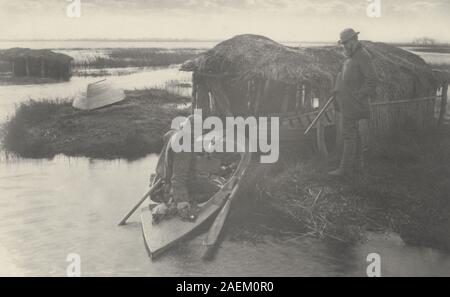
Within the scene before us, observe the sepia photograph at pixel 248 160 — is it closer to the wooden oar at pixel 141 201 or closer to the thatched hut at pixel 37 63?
the wooden oar at pixel 141 201

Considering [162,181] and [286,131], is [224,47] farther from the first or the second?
[162,181]

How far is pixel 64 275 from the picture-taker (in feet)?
21.9

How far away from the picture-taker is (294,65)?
945cm

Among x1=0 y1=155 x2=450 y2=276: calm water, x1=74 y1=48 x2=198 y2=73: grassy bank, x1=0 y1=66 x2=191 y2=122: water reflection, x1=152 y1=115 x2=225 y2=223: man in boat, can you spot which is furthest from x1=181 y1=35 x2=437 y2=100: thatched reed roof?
x1=74 y1=48 x2=198 y2=73: grassy bank

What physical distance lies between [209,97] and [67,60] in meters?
9.28

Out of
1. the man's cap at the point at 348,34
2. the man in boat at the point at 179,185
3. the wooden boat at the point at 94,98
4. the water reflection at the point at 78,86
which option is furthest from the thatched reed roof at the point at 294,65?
the water reflection at the point at 78,86

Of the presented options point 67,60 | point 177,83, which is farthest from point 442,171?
point 67,60

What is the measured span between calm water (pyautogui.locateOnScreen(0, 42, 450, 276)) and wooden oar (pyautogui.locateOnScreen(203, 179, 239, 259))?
0.51 ft

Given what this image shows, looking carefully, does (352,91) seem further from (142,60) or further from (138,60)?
(142,60)

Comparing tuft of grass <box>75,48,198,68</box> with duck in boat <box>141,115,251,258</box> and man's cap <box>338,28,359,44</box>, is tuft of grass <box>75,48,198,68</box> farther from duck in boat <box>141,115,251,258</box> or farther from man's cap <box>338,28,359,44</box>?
man's cap <box>338,28,359,44</box>

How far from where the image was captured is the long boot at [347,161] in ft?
26.9

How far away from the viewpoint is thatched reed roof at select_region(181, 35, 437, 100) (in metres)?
9.43

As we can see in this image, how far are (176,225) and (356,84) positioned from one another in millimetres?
3682

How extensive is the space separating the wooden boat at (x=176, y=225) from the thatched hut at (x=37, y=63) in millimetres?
8472
